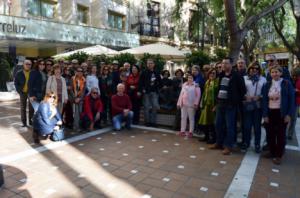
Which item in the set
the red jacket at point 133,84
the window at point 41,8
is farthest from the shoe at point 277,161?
the window at point 41,8

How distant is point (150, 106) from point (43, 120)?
2997 millimetres

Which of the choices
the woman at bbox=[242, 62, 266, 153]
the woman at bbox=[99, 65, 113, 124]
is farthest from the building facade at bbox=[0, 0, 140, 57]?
the woman at bbox=[242, 62, 266, 153]

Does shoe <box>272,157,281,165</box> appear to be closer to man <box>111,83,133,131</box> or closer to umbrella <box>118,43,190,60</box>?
man <box>111,83,133,131</box>

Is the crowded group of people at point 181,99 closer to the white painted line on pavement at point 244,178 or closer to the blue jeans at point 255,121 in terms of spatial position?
the blue jeans at point 255,121

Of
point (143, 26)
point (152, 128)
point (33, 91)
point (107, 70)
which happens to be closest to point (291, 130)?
point (152, 128)

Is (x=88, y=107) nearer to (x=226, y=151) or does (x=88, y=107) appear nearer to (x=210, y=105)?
(x=210, y=105)

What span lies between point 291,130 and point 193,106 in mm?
2438

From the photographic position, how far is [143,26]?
24.3 meters

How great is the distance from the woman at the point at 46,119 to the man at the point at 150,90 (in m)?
2.41

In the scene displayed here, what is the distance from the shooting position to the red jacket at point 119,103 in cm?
765

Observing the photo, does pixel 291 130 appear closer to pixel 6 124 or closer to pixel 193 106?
pixel 193 106

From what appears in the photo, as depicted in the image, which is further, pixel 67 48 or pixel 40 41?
pixel 67 48

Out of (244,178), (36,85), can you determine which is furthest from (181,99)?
(36,85)

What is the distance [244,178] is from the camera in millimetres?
4574
